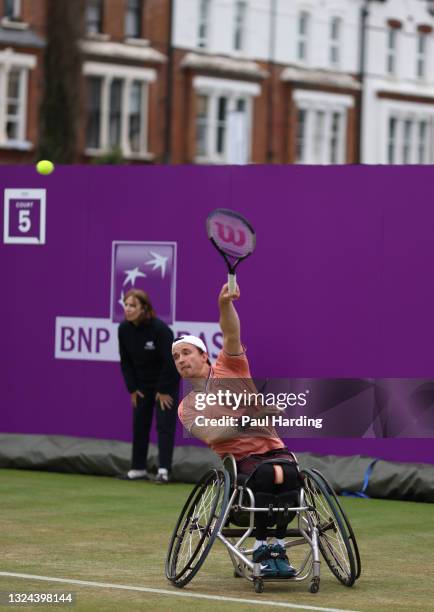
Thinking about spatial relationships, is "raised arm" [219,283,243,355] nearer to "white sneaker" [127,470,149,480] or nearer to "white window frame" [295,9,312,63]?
"white sneaker" [127,470,149,480]

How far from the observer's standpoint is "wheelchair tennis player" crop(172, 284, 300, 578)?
964 centimetres

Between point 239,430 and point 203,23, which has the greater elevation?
point 203,23

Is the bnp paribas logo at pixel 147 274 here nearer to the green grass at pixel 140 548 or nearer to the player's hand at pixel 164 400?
the player's hand at pixel 164 400

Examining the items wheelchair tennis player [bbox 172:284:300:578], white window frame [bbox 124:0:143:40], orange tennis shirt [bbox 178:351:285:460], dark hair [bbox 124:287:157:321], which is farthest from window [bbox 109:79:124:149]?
orange tennis shirt [bbox 178:351:285:460]

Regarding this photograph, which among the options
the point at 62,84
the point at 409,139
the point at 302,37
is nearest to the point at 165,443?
the point at 62,84

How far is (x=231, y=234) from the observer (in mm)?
10586

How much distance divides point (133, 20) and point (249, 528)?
46.6 metres

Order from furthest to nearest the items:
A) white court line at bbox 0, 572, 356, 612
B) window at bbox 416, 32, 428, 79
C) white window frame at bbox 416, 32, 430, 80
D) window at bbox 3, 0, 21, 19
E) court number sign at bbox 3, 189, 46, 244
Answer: window at bbox 416, 32, 428, 79 < white window frame at bbox 416, 32, 430, 80 < window at bbox 3, 0, 21, 19 < court number sign at bbox 3, 189, 46, 244 < white court line at bbox 0, 572, 356, 612

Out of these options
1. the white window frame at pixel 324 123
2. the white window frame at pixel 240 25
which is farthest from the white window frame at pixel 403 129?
the white window frame at pixel 240 25

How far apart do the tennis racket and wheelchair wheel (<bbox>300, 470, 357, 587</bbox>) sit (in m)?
1.39

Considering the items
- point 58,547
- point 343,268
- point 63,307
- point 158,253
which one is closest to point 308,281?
point 343,268

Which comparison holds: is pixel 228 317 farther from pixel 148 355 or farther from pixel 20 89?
pixel 20 89

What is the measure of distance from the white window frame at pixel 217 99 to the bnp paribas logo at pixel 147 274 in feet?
134

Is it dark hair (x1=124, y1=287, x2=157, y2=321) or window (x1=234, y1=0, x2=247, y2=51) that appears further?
window (x1=234, y1=0, x2=247, y2=51)
